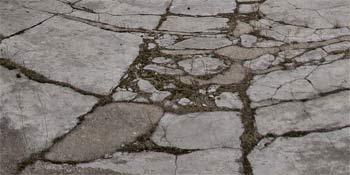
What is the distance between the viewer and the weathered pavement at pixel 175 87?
8.45 ft

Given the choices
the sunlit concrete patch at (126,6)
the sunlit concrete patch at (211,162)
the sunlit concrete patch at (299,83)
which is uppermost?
the sunlit concrete patch at (126,6)

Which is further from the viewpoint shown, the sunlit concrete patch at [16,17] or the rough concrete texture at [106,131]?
the sunlit concrete patch at [16,17]

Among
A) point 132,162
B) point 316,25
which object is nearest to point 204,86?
point 132,162

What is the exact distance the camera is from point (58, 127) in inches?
109

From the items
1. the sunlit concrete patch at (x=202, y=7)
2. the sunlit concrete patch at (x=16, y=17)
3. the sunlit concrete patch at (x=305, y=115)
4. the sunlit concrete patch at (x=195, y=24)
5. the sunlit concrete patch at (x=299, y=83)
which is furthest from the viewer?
the sunlit concrete patch at (x=202, y=7)

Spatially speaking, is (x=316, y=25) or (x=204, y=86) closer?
(x=204, y=86)

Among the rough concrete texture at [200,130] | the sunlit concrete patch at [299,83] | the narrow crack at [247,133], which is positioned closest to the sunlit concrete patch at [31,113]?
the rough concrete texture at [200,130]

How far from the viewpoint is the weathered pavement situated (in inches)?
101

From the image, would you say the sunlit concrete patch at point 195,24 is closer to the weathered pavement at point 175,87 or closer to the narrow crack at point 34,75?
the weathered pavement at point 175,87

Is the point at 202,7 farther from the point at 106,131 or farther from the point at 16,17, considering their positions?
the point at 106,131

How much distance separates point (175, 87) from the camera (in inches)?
123

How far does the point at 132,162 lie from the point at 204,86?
786 mm

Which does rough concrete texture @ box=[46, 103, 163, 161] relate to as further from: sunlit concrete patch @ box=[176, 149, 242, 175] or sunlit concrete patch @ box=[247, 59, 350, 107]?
sunlit concrete patch @ box=[247, 59, 350, 107]

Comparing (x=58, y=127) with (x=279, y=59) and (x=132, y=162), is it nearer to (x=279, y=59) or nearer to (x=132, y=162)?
(x=132, y=162)
